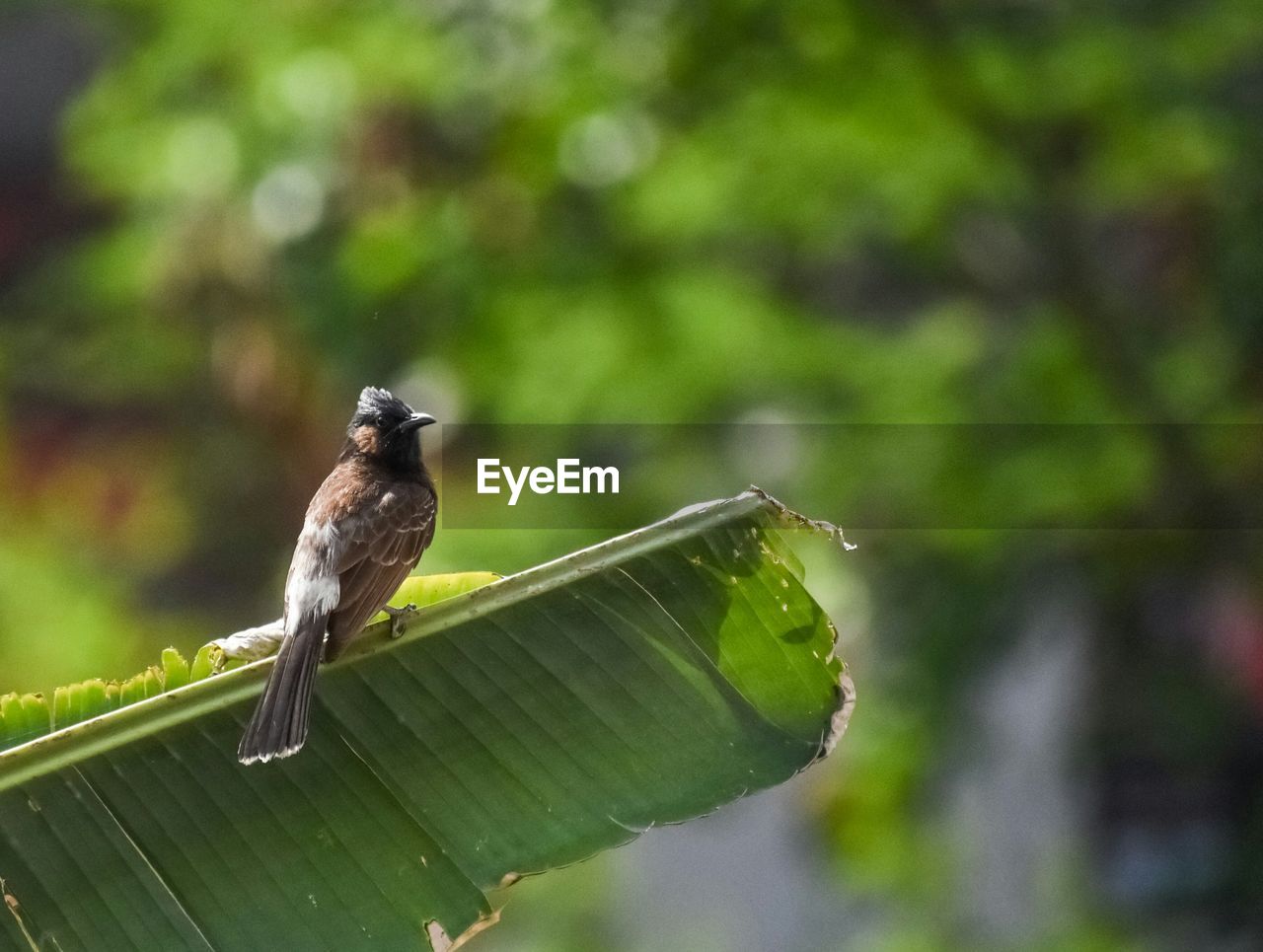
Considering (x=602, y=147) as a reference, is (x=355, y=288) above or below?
below

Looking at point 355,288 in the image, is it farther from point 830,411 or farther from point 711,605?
point 711,605

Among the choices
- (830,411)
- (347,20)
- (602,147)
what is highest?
(347,20)

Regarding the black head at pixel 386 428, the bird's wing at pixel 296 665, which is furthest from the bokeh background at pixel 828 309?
the bird's wing at pixel 296 665

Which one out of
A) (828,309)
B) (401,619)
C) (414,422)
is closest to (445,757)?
(401,619)

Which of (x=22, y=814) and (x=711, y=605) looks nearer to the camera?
(x=22, y=814)

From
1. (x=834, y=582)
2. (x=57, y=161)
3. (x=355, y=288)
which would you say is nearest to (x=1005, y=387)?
(x=834, y=582)

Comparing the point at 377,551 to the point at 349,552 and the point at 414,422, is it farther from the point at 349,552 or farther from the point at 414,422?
the point at 414,422

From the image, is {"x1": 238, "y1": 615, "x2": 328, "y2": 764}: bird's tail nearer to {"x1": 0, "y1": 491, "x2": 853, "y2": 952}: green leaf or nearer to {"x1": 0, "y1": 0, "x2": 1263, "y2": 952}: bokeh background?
{"x1": 0, "y1": 491, "x2": 853, "y2": 952}: green leaf
